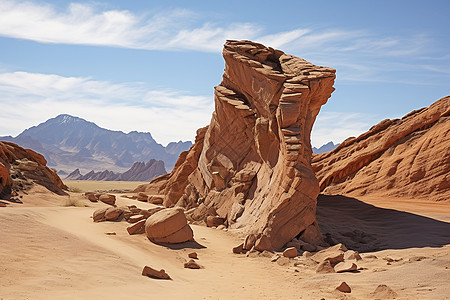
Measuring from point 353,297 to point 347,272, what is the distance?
1.54 metres

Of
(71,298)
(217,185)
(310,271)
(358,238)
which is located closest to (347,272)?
(310,271)

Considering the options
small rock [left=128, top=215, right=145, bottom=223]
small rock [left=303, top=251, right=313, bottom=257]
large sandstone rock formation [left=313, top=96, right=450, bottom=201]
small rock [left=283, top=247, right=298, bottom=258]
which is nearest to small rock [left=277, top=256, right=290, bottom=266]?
small rock [left=283, top=247, right=298, bottom=258]

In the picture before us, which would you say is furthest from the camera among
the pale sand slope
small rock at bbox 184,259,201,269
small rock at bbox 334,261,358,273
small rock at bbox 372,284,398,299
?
small rock at bbox 184,259,201,269

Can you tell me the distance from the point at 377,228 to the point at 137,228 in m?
7.10

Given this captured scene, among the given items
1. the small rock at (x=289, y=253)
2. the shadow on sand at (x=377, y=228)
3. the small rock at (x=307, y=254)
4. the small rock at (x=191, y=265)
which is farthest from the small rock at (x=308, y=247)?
the small rock at (x=191, y=265)

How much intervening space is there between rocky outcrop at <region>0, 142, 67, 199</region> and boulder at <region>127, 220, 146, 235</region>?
31.5ft

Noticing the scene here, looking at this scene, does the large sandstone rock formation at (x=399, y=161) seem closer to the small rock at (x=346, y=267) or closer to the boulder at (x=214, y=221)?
the boulder at (x=214, y=221)

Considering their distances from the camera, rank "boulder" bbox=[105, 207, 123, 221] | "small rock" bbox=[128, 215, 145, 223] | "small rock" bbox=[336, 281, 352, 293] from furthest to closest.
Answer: "boulder" bbox=[105, 207, 123, 221] < "small rock" bbox=[128, 215, 145, 223] < "small rock" bbox=[336, 281, 352, 293]

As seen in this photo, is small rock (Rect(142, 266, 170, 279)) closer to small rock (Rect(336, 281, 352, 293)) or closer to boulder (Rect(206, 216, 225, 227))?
small rock (Rect(336, 281, 352, 293))

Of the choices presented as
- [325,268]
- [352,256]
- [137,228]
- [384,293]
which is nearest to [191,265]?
[325,268]

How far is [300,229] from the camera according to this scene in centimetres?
1101

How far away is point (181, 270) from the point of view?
→ 8.37 meters

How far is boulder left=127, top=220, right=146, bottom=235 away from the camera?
1132cm

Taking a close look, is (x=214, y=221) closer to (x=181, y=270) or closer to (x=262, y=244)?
(x=262, y=244)
